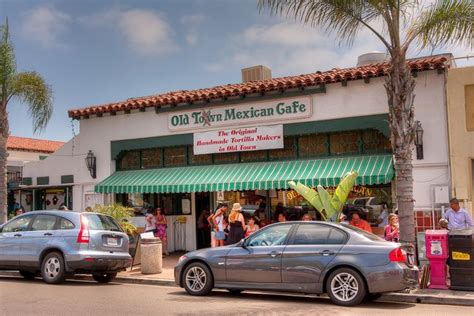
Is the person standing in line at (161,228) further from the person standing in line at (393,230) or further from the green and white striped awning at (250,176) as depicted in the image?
the person standing in line at (393,230)

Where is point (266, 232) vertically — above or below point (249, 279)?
above

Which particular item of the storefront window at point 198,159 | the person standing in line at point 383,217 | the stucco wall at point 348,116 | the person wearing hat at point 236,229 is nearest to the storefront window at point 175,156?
the storefront window at point 198,159

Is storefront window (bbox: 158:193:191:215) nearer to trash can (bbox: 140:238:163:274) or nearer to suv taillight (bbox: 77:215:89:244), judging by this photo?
trash can (bbox: 140:238:163:274)

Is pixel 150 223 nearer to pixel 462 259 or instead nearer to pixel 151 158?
pixel 151 158

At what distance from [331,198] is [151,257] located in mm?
4416

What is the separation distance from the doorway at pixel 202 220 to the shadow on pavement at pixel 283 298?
653 centimetres

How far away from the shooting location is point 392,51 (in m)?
10.8

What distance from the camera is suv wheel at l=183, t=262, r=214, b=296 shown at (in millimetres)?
9727

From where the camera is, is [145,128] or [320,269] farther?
[145,128]

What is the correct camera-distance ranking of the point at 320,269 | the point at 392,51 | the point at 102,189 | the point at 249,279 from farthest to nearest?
the point at 102,189, the point at 392,51, the point at 249,279, the point at 320,269

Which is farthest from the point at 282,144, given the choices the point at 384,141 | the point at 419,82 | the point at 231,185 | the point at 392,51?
the point at 392,51

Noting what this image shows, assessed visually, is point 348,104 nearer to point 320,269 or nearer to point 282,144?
point 282,144

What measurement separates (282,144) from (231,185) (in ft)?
5.90

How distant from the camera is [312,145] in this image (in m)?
15.2
